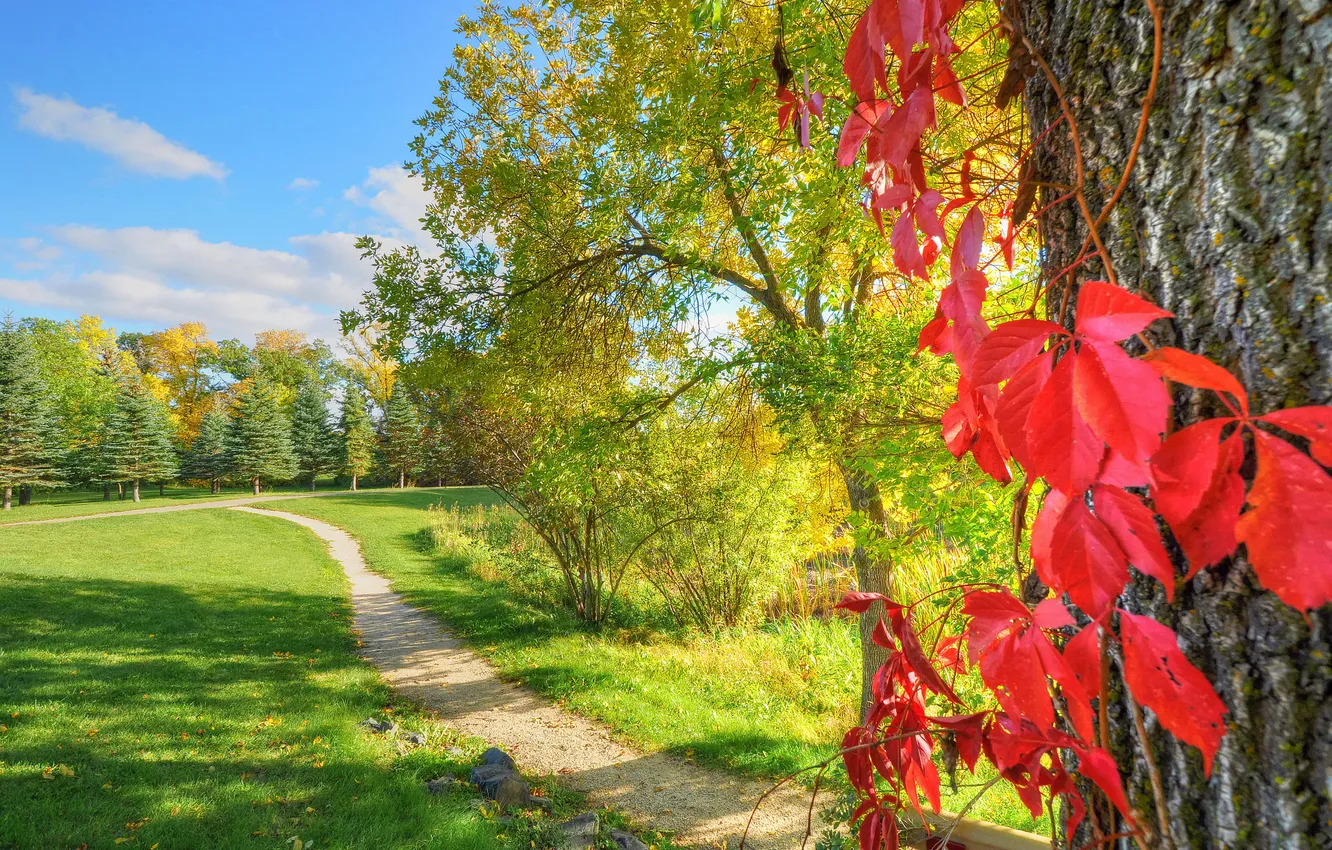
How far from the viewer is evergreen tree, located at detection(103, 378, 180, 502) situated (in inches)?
1128

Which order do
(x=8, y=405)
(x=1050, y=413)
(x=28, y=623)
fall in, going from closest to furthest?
(x=1050, y=413)
(x=28, y=623)
(x=8, y=405)

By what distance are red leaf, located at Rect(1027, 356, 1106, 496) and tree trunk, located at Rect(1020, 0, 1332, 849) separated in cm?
26

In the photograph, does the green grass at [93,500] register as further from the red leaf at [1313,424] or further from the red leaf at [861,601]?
the red leaf at [1313,424]

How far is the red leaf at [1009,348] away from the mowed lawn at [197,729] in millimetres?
4111

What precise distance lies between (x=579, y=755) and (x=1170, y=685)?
5.75 metres

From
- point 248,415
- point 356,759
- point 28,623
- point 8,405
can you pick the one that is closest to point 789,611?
point 356,759

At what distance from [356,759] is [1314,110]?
5.52 meters

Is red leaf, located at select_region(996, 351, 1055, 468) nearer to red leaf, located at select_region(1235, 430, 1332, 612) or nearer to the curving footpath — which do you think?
red leaf, located at select_region(1235, 430, 1332, 612)

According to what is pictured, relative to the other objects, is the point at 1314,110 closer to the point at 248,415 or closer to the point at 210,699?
the point at 210,699

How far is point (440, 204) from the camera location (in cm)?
633

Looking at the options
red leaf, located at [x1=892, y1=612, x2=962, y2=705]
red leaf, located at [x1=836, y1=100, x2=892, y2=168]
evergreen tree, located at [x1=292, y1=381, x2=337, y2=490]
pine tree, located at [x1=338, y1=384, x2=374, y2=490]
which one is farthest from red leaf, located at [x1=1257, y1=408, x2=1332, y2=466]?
evergreen tree, located at [x1=292, y1=381, x2=337, y2=490]

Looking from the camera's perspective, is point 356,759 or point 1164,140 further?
point 356,759

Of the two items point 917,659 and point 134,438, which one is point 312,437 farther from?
point 917,659

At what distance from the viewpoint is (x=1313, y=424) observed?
0.39 meters
